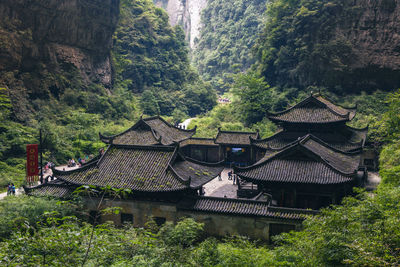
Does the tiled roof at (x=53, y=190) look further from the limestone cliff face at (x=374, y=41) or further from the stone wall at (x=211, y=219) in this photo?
the limestone cliff face at (x=374, y=41)

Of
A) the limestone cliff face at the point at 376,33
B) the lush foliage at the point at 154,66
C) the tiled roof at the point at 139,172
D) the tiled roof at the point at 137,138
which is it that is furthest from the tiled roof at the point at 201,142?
the limestone cliff face at the point at 376,33

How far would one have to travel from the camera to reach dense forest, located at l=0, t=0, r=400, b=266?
10.8 meters

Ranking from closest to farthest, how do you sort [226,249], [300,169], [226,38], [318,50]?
[226,249]
[300,169]
[318,50]
[226,38]

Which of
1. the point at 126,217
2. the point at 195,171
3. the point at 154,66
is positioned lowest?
the point at 126,217

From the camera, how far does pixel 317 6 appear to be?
59.3 metres

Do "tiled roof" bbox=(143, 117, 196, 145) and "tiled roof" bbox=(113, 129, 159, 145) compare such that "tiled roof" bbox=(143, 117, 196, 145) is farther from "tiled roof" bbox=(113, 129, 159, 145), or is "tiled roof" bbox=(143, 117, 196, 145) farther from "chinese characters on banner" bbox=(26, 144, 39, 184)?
"chinese characters on banner" bbox=(26, 144, 39, 184)

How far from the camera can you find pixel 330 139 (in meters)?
31.4

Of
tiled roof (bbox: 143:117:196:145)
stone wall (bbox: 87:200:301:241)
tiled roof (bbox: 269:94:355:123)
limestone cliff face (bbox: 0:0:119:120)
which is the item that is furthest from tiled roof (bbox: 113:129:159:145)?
limestone cliff face (bbox: 0:0:119:120)

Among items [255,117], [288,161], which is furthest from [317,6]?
[288,161]

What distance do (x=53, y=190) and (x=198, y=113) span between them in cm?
5987

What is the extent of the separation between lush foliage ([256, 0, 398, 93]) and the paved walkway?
1170 inches

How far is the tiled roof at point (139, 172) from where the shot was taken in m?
20.0

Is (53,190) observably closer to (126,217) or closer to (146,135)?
(126,217)

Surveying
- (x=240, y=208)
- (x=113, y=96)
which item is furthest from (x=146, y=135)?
(x=113, y=96)
